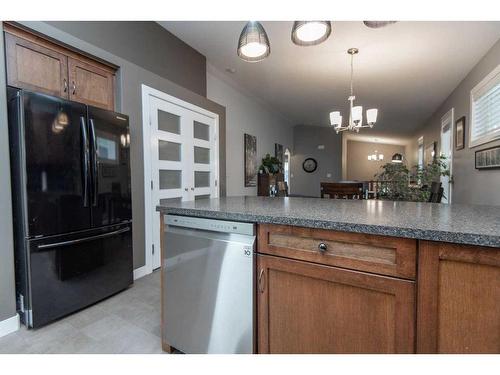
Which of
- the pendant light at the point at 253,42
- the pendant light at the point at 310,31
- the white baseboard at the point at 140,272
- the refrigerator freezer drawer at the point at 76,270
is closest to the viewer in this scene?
→ the pendant light at the point at 310,31

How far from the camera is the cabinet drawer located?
0.93 m

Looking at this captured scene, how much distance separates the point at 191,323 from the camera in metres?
1.40

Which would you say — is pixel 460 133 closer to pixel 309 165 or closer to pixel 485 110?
pixel 485 110

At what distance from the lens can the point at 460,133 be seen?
426 cm

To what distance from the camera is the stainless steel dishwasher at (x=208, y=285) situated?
1.23m

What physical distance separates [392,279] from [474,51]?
3.95 m

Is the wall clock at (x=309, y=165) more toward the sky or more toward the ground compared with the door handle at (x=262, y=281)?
more toward the sky

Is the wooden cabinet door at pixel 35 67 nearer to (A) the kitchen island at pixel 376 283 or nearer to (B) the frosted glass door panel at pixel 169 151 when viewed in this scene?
(B) the frosted glass door panel at pixel 169 151

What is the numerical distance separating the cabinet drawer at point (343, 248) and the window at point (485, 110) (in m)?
3.05

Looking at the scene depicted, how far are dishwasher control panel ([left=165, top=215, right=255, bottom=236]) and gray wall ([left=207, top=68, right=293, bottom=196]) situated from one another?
3.37 m

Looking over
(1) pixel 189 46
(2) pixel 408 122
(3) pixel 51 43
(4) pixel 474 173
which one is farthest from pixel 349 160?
(3) pixel 51 43

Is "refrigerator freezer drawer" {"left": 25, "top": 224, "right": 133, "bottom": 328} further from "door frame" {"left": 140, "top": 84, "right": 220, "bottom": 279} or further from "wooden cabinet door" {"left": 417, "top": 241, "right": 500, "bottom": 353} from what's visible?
"wooden cabinet door" {"left": 417, "top": 241, "right": 500, "bottom": 353}

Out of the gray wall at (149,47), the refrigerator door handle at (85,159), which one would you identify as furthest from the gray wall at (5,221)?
the gray wall at (149,47)

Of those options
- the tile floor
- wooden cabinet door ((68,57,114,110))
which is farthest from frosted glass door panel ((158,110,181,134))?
the tile floor
